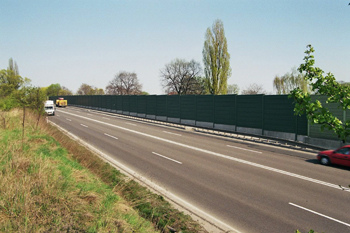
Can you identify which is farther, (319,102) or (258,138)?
(258,138)

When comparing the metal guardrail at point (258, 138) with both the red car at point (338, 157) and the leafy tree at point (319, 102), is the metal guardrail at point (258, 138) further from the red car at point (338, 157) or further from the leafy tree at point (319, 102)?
the leafy tree at point (319, 102)

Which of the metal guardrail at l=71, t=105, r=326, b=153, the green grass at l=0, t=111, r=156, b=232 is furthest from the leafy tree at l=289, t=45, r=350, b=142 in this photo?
the metal guardrail at l=71, t=105, r=326, b=153

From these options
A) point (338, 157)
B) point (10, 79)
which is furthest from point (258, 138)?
point (10, 79)

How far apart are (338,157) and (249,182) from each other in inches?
240

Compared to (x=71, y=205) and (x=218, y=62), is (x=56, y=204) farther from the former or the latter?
(x=218, y=62)

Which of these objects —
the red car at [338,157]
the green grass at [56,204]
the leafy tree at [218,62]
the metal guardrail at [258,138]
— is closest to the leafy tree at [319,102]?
the green grass at [56,204]

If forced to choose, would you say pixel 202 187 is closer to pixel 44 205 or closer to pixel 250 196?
pixel 250 196

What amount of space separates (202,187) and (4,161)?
7675mm

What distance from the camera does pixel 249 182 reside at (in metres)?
11.2

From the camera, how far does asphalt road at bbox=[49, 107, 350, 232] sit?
797 centimetres

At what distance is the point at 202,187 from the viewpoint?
10727mm

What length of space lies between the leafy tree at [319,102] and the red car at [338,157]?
1184 cm

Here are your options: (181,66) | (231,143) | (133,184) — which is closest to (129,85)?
(181,66)

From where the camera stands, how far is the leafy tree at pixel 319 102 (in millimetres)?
3426
